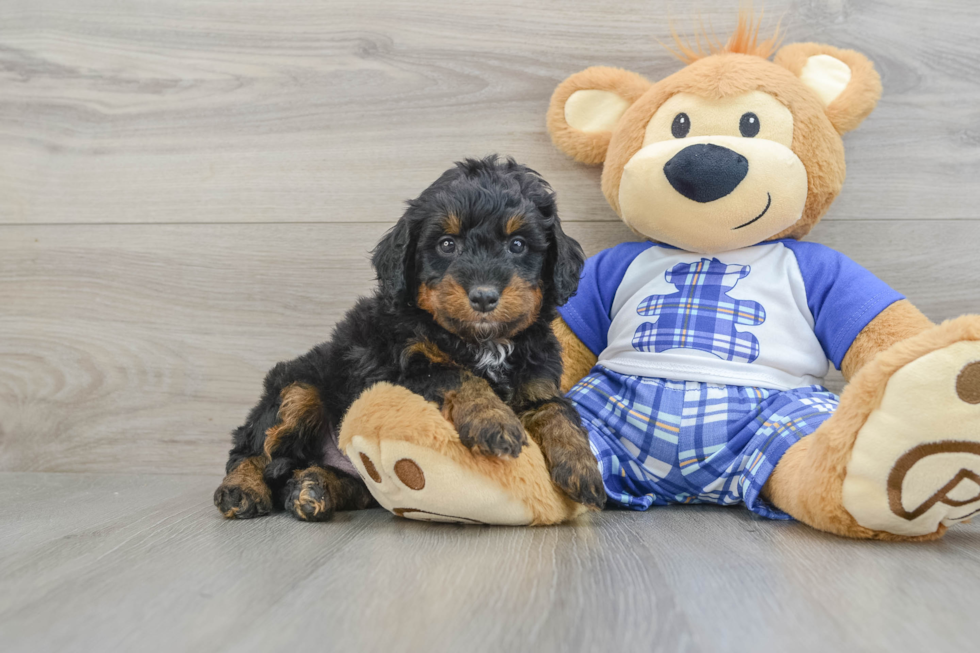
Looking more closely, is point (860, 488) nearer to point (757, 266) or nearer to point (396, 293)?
point (757, 266)

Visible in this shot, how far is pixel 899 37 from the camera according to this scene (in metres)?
2.32

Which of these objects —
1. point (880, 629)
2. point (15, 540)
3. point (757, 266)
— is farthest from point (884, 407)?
point (15, 540)

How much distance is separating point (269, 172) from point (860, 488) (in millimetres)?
2065

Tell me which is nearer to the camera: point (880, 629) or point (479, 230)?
point (880, 629)

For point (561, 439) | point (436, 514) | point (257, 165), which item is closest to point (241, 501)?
point (436, 514)

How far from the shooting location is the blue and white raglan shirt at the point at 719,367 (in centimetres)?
183

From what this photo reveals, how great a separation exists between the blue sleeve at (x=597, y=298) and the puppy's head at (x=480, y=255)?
359 mm

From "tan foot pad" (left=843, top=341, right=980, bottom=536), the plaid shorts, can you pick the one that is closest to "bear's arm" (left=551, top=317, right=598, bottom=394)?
the plaid shorts

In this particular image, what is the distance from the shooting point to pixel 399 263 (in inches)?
67.4

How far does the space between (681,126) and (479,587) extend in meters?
1.37

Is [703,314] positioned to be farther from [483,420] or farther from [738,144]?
[483,420]

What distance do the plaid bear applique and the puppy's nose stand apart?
608mm

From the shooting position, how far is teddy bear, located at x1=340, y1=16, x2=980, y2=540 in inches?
61.2

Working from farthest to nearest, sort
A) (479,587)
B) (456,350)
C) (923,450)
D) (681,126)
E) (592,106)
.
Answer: (592,106), (681,126), (456,350), (923,450), (479,587)
